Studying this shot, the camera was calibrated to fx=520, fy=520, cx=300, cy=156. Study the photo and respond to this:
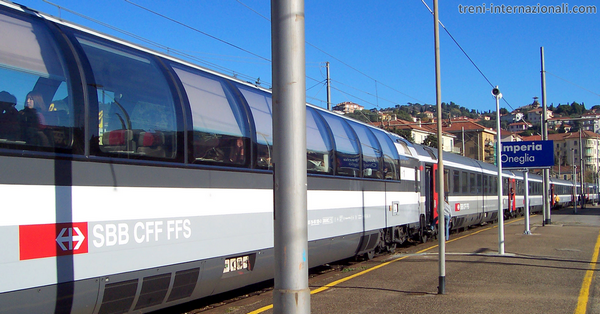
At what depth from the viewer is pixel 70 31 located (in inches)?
201

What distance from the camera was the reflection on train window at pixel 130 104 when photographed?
503cm

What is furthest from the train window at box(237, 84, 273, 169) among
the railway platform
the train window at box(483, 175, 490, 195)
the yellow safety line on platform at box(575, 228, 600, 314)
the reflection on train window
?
the train window at box(483, 175, 490, 195)

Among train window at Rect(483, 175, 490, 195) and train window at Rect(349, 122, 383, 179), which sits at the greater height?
train window at Rect(349, 122, 383, 179)

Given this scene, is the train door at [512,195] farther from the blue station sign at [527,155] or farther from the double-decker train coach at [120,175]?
the double-decker train coach at [120,175]

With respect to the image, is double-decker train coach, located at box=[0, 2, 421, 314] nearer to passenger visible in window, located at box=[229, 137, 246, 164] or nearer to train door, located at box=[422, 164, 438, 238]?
passenger visible in window, located at box=[229, 137, 246, 164]

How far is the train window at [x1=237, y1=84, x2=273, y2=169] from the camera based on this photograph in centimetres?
720

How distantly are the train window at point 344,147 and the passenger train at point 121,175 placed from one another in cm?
135

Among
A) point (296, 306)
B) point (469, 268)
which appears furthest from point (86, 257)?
point (469, 268)

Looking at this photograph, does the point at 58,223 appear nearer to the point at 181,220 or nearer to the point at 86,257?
the point at 86,257

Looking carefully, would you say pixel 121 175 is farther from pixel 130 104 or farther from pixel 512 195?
pixel 512 195

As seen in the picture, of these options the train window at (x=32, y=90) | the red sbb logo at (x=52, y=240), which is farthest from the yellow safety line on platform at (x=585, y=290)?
the train window at (x=32, y=90)

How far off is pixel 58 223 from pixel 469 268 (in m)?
8.43

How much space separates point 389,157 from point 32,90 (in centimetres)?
938

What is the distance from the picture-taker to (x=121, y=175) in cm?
498
